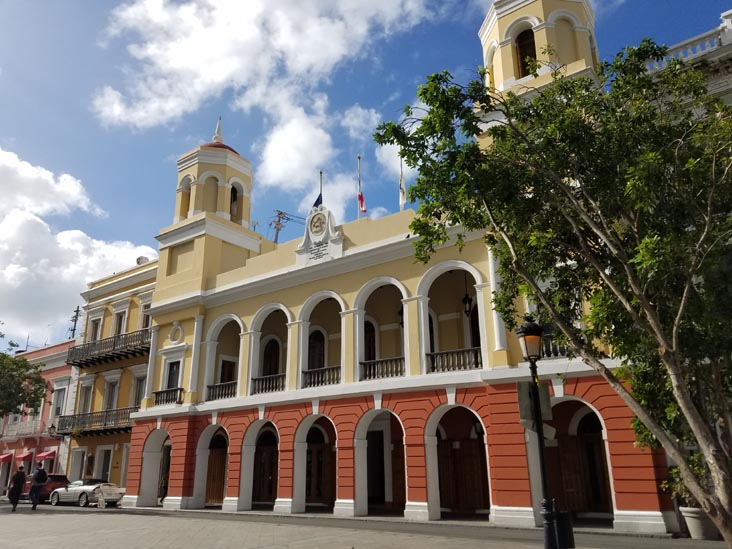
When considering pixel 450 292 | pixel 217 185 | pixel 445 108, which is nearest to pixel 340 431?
pixel 450 292

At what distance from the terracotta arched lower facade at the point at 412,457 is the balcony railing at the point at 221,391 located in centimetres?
70

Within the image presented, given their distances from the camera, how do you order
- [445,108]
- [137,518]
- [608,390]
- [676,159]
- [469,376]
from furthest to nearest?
[137,518], [469,376], [608,390], [445,108], [676,159]

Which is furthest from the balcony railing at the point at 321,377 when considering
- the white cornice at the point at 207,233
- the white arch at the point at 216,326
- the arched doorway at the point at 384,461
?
the white cornice at the point at 207,233

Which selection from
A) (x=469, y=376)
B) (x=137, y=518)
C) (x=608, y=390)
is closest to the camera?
(x=608, y=390)

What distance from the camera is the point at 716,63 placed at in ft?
41.9

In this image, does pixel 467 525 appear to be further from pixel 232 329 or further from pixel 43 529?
pixel 232 329

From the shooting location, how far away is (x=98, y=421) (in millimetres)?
24922

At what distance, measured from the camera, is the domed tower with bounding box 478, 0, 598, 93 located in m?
16.1

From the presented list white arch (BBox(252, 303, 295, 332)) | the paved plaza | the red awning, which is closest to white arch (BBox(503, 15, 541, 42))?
white arch (BBox(252, 303, 295, 332))

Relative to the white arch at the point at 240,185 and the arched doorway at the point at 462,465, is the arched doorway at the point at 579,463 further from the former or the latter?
the white arch at the point at 240,185

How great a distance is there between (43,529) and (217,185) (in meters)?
14.6

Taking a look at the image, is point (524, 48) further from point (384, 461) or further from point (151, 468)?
point (151, 468)

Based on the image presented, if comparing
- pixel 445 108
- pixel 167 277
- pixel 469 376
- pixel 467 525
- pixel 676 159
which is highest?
pixel 167 277

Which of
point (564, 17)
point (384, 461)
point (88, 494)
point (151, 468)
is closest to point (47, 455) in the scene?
point (88, 494)
